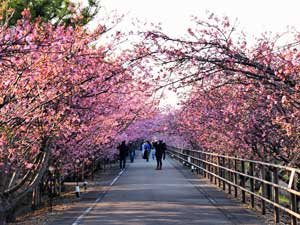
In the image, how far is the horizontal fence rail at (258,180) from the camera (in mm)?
11164

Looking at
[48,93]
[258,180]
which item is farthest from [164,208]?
[48,93]

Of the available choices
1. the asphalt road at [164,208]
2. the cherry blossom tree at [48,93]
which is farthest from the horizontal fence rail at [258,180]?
the cherry blossom tree at [48,93]

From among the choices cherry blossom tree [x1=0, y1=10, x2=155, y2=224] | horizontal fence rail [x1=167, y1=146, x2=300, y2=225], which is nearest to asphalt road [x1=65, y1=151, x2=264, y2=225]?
horizontal fence rail [x1=167, y1=146, x2=300, y2=225]

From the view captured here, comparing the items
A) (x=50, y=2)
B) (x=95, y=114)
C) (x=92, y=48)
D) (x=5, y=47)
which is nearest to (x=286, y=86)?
(x=5, y=47)

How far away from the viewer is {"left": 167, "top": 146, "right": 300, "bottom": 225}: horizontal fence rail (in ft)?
36.6

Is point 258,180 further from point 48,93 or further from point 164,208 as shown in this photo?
point 48,93

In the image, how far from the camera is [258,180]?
45.6ft

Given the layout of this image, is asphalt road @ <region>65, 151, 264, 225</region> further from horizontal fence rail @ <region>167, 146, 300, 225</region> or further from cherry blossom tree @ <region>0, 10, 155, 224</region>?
cherry blossom tree @ <region>0, 10, 155, 224</region>

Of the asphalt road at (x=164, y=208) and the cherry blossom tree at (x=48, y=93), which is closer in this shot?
the cherry blossom tree at (x=48, y=93)

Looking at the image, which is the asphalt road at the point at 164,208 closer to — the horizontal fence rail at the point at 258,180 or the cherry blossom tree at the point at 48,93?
the horizontal fence rail at the point at 258,180

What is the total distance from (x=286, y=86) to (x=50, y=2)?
16.2 m

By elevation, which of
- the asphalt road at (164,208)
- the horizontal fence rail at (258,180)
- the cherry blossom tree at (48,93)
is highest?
the cherry blossom tree at (48,93)

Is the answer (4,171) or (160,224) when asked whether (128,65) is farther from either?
(4,171)

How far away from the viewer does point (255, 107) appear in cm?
1609
